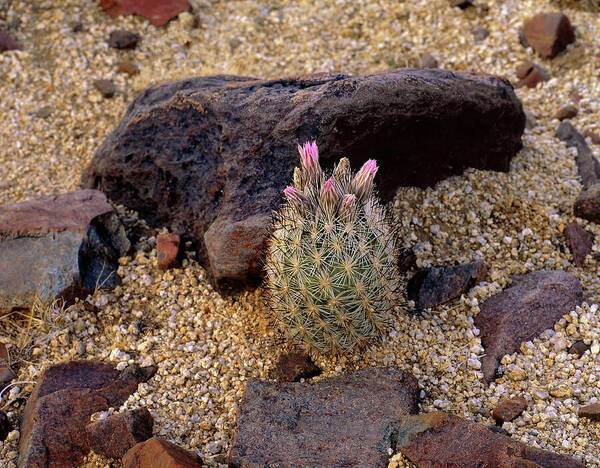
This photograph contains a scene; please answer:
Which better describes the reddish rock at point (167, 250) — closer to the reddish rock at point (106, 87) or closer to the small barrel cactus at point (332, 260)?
the small barrel cactus at point (332, 260)

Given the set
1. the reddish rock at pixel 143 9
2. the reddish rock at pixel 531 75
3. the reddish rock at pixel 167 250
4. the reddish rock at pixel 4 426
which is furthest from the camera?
the reddish rock at pixel 143 9

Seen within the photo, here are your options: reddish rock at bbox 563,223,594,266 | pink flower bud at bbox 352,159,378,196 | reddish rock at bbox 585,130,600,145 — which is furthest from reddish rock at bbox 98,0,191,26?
reddish rock at bbox 563,223,594,266

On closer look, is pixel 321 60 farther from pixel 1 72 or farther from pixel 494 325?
pixel 494 325

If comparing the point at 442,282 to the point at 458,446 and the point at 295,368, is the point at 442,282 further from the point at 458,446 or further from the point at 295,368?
the point at 458,446

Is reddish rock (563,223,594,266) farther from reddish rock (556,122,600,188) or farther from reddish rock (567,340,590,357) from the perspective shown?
reddish rock (567,340,590,357)

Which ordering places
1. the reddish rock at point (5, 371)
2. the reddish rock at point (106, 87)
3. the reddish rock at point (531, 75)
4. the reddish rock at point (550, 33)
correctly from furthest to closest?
the reddish rock at point (106, 87)
the reddish rock at point (550, 33)
the reddish rock at point (531, 75)
the reddish rock at point (5, 371)

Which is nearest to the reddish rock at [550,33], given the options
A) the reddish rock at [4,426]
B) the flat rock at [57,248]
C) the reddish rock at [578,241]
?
the reddish rock at [578,241]

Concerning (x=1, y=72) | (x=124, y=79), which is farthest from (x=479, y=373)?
(x=1, y=72)
